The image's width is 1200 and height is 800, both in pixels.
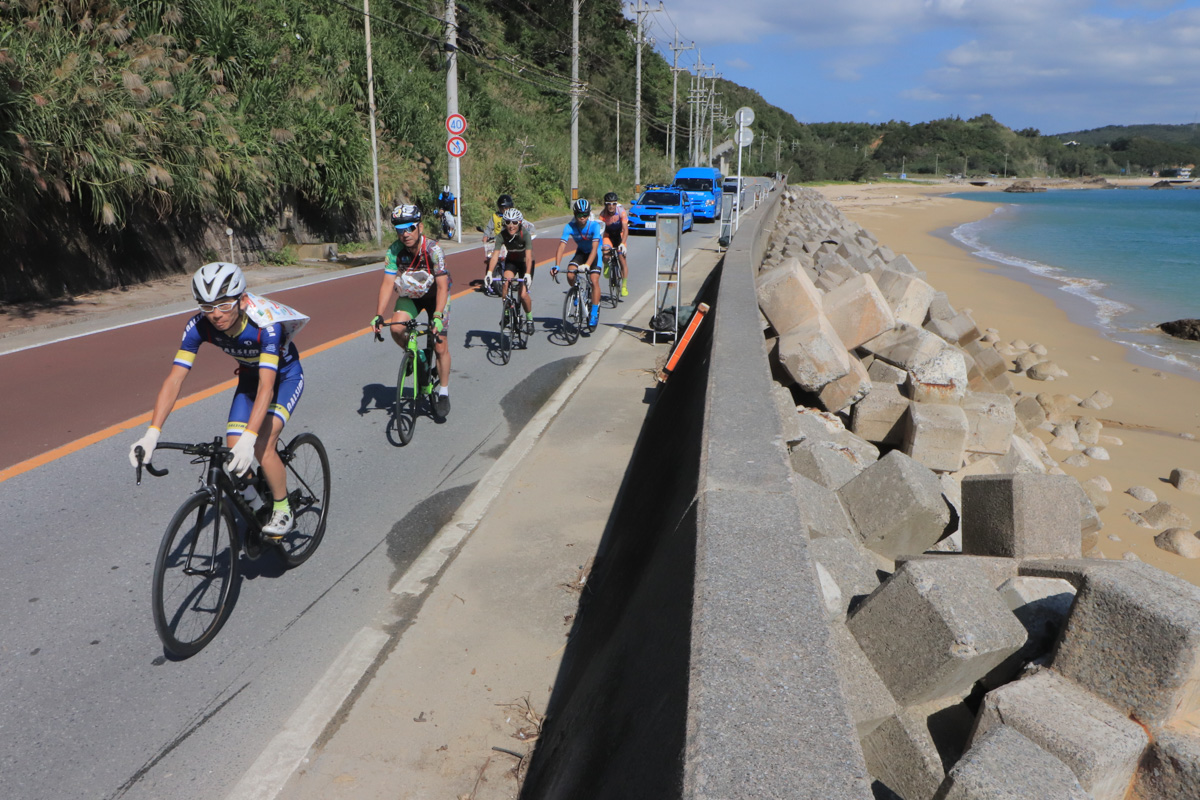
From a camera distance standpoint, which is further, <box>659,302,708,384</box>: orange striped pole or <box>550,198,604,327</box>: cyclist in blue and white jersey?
<box>550,198,604,327</box>: cyclist in blue and white jersey

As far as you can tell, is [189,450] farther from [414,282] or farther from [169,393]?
[414,282]

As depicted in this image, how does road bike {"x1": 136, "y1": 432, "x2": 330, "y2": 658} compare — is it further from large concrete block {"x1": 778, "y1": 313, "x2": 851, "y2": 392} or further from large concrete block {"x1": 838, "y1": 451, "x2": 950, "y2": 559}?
large concrete block {"x1": 778, "y1": 313, "x2": 851, "y2": 392}

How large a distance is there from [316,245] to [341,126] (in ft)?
14.0

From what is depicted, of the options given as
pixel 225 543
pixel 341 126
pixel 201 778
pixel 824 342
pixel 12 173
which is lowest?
pixel 201 778

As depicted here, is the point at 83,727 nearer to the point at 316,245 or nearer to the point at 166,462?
the point at 166,462

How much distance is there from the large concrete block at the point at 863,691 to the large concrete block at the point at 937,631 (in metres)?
0.09

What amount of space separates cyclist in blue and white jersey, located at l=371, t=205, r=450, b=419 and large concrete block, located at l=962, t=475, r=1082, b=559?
191 inches

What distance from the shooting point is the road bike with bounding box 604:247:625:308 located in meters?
15.1

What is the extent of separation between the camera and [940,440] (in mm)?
6844

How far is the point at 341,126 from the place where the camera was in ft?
79.0

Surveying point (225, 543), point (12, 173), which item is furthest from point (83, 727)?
point (12, 173)

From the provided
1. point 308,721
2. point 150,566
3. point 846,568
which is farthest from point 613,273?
point 308,721

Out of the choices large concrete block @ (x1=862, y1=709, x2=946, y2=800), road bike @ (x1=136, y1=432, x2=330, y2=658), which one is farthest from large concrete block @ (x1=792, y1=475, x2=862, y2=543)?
road bike @ (x1=136, y1=432, x2=330, y2=658)

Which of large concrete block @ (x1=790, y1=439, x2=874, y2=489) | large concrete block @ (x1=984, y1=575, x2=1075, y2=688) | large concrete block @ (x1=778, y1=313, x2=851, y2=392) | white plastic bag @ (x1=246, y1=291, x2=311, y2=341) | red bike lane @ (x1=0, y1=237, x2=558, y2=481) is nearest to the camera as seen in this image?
large concrete block @ (x1=984, y1=575, x2=1075, y2=688)
